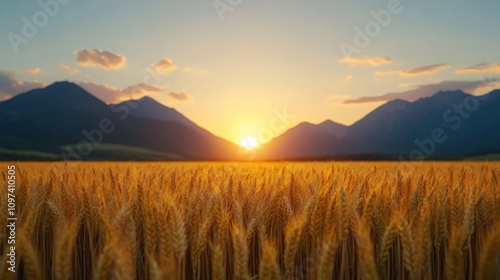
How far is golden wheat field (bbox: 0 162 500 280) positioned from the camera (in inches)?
77.6

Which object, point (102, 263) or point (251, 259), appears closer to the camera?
point (102, 263)

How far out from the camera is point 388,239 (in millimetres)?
2406

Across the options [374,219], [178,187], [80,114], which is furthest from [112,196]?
[80,114]

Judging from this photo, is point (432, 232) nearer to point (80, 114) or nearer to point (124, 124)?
point (124, 124)

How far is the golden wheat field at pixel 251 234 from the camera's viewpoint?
197 cm

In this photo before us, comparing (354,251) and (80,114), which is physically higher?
(80,114)

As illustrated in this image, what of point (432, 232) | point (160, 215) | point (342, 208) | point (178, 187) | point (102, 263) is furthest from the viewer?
point (178, 187)

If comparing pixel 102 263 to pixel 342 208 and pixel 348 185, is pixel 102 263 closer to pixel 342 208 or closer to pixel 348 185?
pixel 342 208

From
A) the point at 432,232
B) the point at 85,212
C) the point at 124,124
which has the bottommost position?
the point at 432,232

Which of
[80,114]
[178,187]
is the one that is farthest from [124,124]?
[178,187]

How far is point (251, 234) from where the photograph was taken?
9.51 ft

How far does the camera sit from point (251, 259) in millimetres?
3020

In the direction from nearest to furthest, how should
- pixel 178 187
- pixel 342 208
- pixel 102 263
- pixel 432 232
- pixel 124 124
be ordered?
pixel 102 263
pixel 342 208
pixel 432 232
pixel 178 187
pixel 124 124

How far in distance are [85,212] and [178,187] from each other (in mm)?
917
